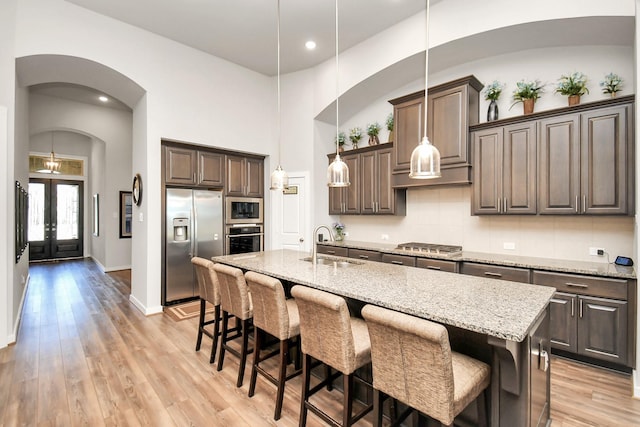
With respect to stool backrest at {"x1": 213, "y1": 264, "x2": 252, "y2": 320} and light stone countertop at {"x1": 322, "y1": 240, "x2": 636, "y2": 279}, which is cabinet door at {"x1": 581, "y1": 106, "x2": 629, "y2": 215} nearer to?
light stone countertop at {"x1": 322, "y1": 240, "x2": 636, "y2": 279}

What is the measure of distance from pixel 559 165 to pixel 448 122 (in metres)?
1.22

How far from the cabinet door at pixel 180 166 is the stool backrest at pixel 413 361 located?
4123 millimetres

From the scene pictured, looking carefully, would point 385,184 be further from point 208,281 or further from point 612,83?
point 208,281

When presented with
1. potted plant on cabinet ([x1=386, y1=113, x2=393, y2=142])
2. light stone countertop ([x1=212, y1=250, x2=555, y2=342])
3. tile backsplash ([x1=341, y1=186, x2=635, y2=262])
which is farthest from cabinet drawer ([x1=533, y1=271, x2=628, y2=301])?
potted plant on cabinet ([x1=386, y1=113, x2=393, y2=142])

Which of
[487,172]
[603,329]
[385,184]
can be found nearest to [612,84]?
[487,172]

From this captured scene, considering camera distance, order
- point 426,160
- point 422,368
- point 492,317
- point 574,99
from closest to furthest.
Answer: point 422,368 < point 492,317 < point 426,160 < point 574,99

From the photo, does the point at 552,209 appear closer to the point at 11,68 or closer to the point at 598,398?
the point at 598,398

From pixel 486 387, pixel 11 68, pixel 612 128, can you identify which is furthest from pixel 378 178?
pixel 11 68

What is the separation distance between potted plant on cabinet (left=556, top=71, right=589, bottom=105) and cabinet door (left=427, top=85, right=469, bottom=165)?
0.90 meters

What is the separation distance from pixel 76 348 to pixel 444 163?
455 cm

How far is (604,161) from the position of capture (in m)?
2.82

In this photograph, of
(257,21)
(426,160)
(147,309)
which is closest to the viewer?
(426,160)

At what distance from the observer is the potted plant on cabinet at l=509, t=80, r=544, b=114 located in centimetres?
333

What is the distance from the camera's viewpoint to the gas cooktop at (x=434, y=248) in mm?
3717
